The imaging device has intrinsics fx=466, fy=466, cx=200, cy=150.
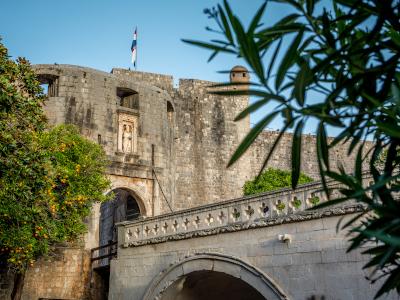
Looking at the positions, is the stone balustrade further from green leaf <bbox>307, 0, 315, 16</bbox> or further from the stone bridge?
green leaf <bbox>307, 0, 315, 16</bbox>

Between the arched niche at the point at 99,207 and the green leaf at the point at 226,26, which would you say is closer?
the green leaf at the point at 226,26

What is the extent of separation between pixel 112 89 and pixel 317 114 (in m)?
15.4

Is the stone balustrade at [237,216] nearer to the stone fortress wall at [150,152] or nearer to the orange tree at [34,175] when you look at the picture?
the stone fortress wall at [150,152]

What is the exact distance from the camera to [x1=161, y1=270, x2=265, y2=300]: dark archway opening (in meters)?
12.0

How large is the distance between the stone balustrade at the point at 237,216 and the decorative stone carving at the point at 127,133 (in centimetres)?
485

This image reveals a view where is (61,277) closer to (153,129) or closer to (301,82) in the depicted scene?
(153,129)

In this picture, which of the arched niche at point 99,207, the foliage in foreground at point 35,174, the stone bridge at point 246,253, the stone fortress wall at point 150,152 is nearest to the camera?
the stone bridge at point 246,253

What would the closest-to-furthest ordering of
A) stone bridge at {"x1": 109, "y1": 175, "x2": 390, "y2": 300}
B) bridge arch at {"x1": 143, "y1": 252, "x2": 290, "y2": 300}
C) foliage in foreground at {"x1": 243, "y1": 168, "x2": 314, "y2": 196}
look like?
stone bridge at {"x1": 109, "y1": 175, "x2": 390, "y2": 300} < bridge arch at {"x1": 143, "y1": 252, "x2": 290, "y2": 300} < foliage in foreground at {"x1": 243, "y1": 168, "x2": 314, "y2": 196}

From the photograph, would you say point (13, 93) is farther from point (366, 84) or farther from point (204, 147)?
point (204, 147)

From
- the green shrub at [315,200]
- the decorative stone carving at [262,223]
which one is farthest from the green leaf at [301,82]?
the green shrub at [315,200]

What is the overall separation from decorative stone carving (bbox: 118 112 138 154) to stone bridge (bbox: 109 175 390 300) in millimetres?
4794

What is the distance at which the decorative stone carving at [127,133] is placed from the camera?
17188 mm

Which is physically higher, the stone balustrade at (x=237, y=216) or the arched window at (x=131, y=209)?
the arched window at (x=131, y=209)

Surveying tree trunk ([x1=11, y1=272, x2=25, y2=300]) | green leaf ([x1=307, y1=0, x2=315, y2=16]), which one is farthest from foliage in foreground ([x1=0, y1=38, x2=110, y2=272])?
green leaf ([x1=307, y1=0, x2=315, y2=16])
